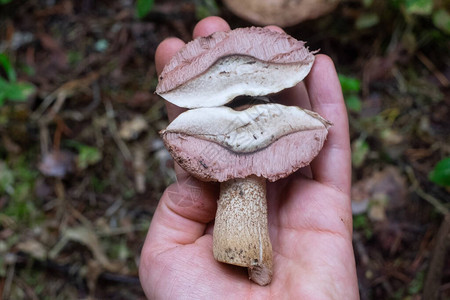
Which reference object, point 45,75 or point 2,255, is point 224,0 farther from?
point 2,255

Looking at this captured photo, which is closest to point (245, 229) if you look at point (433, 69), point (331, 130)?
point (331, 130)

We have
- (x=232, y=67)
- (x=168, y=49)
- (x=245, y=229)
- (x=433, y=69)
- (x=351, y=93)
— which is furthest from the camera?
(x=433, y=69)

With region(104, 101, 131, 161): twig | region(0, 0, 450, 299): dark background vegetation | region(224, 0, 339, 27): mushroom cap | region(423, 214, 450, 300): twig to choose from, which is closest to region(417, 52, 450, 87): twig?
region(0, 0, 450, 299): dark background vegetation

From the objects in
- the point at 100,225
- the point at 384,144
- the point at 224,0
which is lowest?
the point at 100,225

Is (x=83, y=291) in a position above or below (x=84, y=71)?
below

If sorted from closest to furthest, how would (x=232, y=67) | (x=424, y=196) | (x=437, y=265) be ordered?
(x=232, y=67) < (x=437, y=265) < (x=424, y=196)

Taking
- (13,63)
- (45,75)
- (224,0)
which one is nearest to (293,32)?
(224,0)

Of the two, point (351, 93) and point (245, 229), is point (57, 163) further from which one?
point (351, 93)
